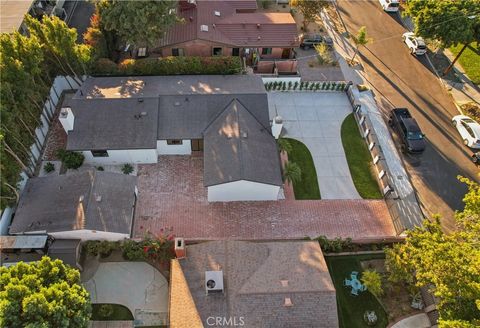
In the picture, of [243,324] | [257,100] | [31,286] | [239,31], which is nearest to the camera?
[31,286]

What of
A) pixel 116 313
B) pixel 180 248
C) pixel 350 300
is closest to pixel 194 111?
pixel 180 248

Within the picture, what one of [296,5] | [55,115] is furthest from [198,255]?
[296,5]

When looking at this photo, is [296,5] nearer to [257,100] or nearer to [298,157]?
[257,100]

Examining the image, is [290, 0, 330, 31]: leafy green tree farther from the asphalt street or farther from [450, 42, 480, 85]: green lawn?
[450, 42, 480, 85]: green lawn

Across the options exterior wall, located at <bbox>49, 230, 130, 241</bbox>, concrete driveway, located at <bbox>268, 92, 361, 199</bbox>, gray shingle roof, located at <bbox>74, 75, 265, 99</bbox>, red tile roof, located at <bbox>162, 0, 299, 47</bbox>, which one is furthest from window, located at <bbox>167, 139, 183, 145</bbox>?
red tile roof, located at <bbox>162, 0, 299, 47</bbox>

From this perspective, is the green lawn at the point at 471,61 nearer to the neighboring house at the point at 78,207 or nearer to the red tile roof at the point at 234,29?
the red tile roof at the point at 234,29

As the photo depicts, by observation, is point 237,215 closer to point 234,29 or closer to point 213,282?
point 213,282
